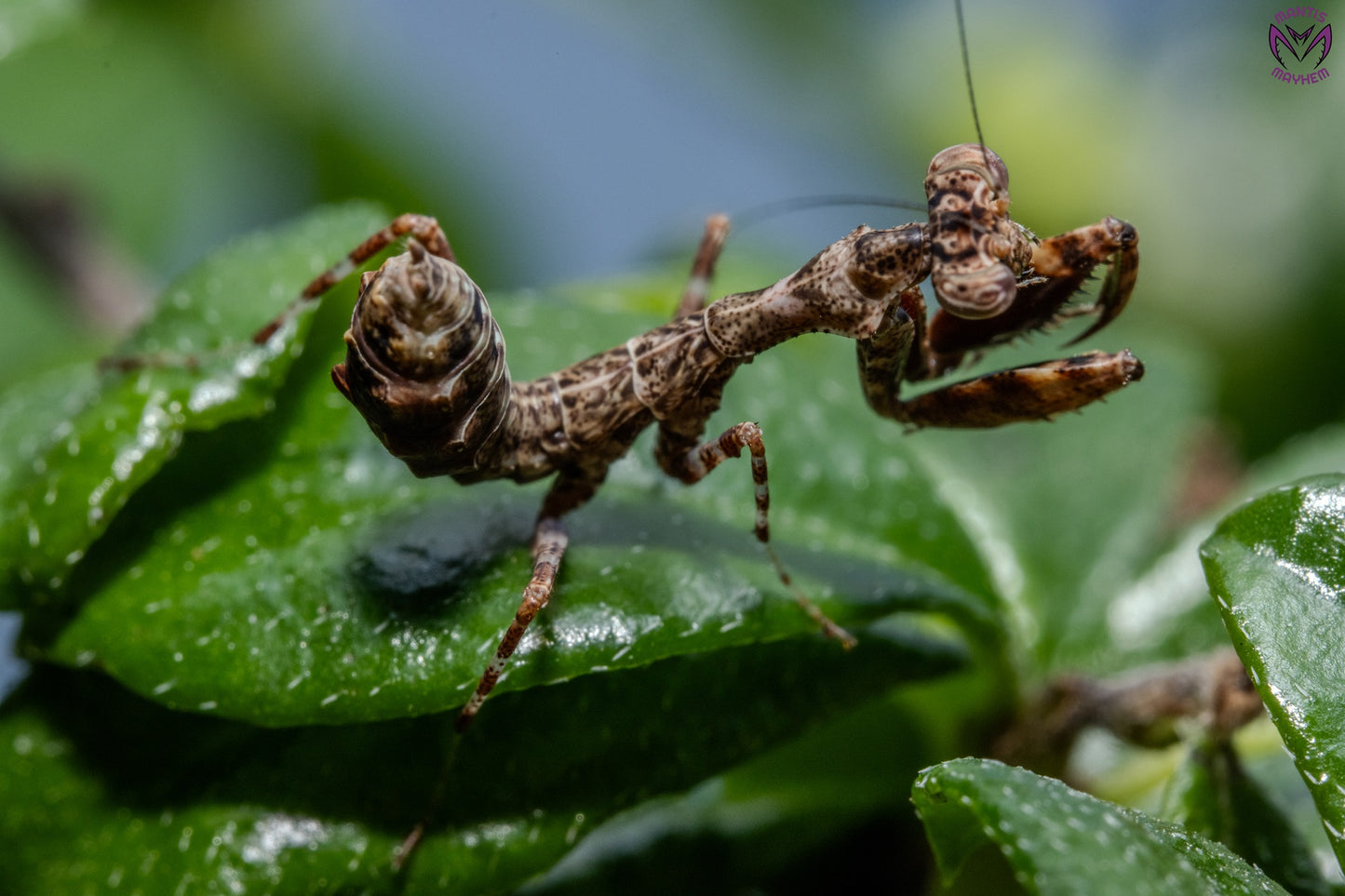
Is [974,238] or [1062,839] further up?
[974,238]

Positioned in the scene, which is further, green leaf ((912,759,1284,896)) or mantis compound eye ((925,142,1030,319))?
mantis compound eye ((925,142,1030,319))

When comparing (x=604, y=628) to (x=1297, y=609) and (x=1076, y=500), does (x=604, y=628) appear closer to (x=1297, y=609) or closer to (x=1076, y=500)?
(x=1297, y=609)

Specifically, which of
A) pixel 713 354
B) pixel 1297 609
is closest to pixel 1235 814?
pixel 1297 609

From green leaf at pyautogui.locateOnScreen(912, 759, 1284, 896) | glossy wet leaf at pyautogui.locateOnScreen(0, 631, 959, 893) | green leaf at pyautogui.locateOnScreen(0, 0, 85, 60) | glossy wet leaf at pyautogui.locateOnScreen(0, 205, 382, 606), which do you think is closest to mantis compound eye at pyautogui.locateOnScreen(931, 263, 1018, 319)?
glossy wet leaf at pyautogui.locateOnScreen(0, 631, 959, 893)

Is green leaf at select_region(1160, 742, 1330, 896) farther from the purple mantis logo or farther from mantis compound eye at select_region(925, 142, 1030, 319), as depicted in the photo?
the purple mantis logo

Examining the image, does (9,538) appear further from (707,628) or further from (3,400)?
(707,628)

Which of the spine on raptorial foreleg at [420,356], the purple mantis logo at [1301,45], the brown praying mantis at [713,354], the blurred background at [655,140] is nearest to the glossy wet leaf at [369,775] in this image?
the brown praying mantis at [713,354]

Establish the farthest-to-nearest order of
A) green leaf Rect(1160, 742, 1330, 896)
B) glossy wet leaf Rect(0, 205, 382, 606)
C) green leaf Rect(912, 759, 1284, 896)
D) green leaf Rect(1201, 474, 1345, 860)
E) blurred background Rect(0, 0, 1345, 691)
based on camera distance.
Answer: blurred background Rect(0, 0, 1345, 691) → glossy wet leaf Rect(0, 205, 382, 606) → green leaf Rect(1160, 742, 1330, 896) → green leaf Rect(1201, 474, 1345, 860) → green leaf Rect(912, 759, 1284, 896)

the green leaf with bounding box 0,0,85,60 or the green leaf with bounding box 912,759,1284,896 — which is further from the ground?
the green leaf with bounding box 0,0,85,60
